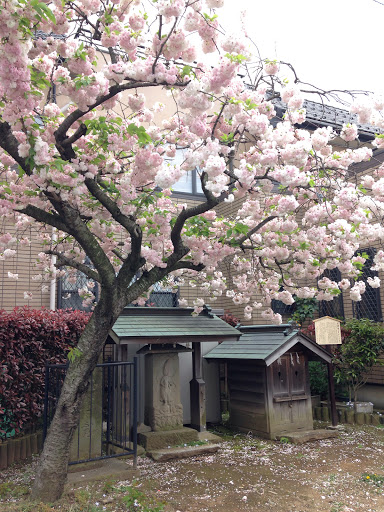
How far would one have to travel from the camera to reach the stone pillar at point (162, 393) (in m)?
7.65

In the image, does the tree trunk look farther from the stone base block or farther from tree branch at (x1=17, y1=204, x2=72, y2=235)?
the stone base block

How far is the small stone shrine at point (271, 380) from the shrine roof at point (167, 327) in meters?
0.67

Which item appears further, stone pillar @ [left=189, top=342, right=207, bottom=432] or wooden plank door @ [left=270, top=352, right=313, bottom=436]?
wooden plank door @ [left=270, top=352, right=313, bottom=436]

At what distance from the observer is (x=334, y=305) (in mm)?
11766

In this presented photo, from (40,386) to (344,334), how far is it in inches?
266

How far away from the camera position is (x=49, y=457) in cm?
484

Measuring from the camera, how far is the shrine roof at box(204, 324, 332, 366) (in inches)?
316

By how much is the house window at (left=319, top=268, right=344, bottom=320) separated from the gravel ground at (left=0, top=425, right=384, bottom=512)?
429 centimetres

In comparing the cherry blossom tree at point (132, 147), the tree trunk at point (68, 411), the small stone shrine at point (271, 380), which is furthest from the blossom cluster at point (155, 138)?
the small stone shrine at point (271, 380)

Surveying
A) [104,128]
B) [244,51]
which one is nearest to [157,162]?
[104,128]

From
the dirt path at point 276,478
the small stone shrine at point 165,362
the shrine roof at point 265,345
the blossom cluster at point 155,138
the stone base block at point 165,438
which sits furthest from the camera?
the shrine roof at point 265,345

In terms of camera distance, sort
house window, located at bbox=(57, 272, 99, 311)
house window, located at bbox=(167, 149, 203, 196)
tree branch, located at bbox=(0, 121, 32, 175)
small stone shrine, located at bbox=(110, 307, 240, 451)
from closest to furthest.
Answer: tree branch, located at bbox=(0, 121, 32, 175)
small stone shrine, located at bbox=(110, 307, 240, 451)
house window, located at bbox=(57, 272, 99, 311)
house window, located at bbox=(167, 149, 203, 196)

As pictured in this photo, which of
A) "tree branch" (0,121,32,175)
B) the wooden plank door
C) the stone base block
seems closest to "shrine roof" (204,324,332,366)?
the wooden plank door

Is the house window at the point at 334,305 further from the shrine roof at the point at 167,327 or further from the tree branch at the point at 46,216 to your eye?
the tree branch at the point at 46,216
